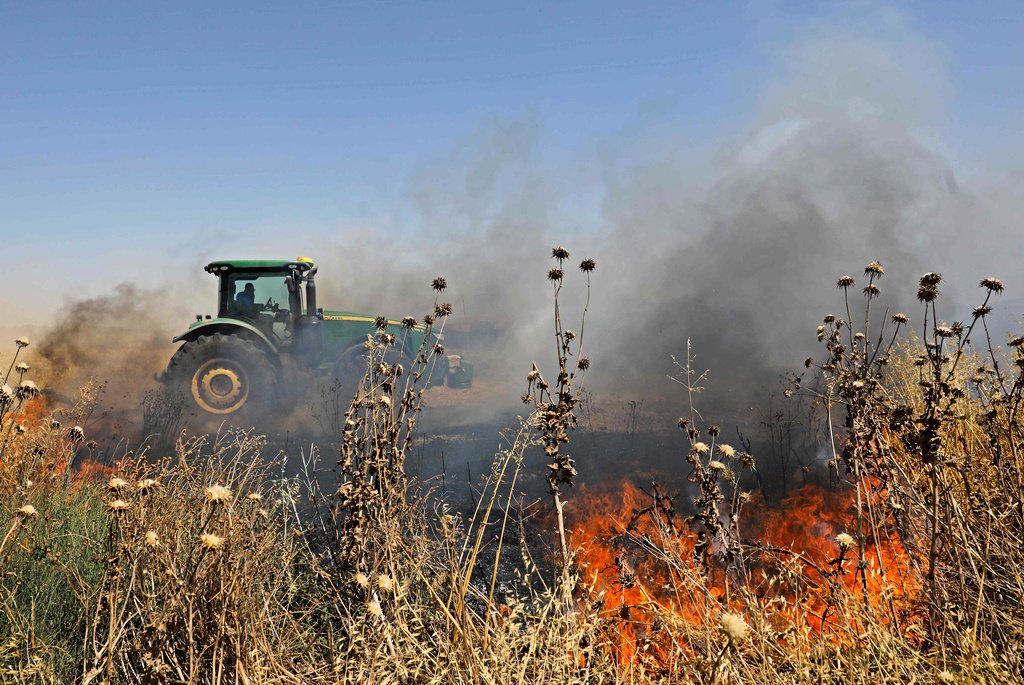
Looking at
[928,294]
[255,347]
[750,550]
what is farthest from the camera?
[255,347]

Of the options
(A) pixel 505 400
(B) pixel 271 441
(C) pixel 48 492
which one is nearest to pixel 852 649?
(C) pixel 48 492

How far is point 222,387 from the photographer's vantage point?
10.5 meters

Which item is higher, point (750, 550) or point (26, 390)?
point (26, 390)

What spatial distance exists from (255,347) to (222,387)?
80 cm

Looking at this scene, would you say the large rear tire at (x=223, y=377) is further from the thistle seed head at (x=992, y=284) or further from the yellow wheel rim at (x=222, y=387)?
the thistle seed head at (x=992, y=284)

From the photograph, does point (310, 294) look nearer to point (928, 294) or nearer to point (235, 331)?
point (235, 331)

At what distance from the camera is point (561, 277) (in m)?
3.52

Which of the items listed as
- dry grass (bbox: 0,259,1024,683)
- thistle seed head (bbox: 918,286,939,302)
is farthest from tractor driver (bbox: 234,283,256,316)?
thistle seed head (bbox: 918,286,939,302)

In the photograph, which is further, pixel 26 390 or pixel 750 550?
pixel 750 550

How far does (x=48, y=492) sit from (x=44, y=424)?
787 mm

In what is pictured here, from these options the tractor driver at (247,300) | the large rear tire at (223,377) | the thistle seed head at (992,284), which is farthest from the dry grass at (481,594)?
the tractor driver at (247,300)

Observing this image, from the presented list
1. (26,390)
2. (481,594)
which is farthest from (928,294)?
(26,390)

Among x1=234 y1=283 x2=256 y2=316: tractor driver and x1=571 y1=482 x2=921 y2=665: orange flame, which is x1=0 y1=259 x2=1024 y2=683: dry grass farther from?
x1=234 y1=283 x2=256 y2=316: tractor driver

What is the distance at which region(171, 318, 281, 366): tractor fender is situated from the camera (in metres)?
10.5
